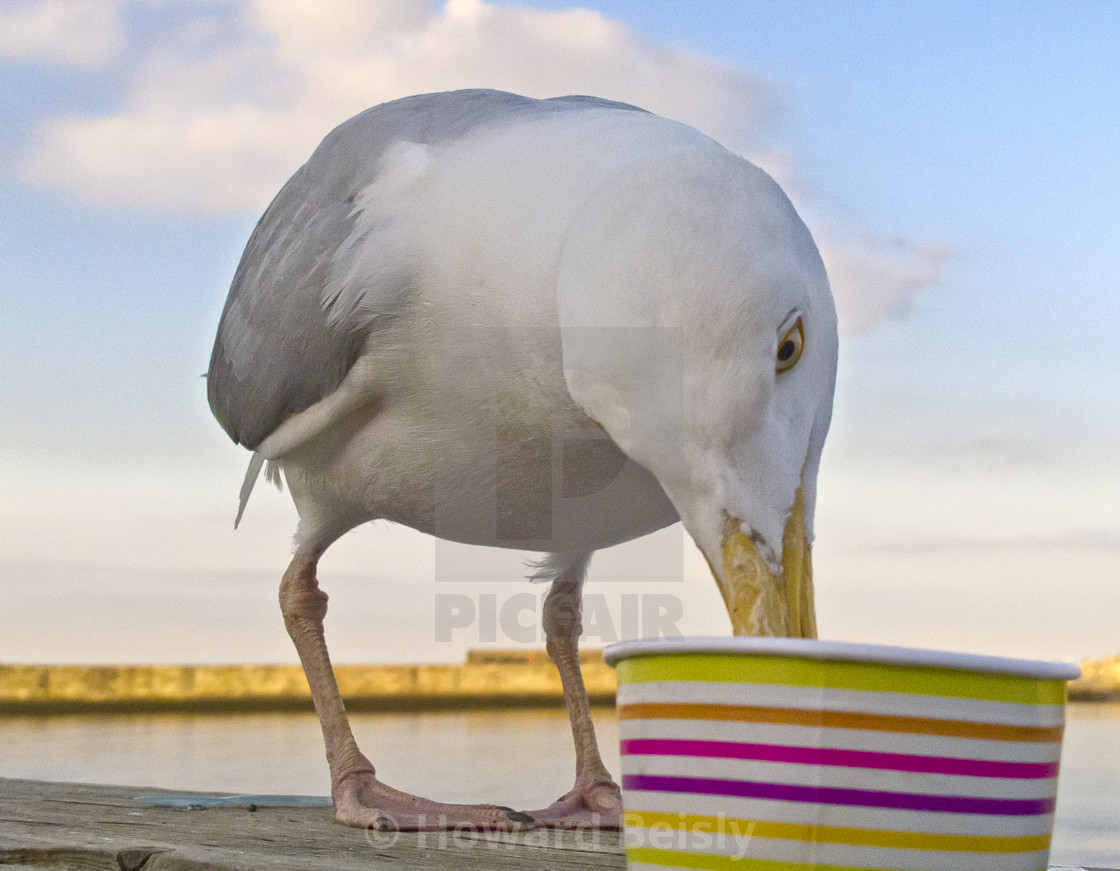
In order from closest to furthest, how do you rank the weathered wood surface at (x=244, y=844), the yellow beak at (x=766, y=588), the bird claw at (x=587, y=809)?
1. the yellow beak at (x=766, y=588)
2. the weathered wood surface at (x=244, y=844)
3. the bird claw at (x=587, y=809)

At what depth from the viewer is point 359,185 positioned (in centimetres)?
274

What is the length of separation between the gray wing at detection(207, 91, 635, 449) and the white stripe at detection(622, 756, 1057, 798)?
1303mm

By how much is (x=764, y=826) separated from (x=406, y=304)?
1.37 metres

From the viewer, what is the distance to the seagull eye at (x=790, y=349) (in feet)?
6.57

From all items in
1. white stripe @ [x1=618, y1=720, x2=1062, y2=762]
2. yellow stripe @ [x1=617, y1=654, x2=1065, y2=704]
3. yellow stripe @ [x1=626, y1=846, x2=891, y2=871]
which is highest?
yellow stripe @ [x1=617, y1=654, x2=1065, y2=704]

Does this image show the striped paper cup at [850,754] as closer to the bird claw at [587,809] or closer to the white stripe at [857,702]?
the white stripe at [857,702]

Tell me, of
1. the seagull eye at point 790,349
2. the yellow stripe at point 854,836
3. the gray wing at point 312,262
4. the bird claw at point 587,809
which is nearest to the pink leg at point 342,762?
the bird claw at point 587,809

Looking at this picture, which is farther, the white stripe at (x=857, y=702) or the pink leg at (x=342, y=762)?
the pink leg at (x=342, y=762)

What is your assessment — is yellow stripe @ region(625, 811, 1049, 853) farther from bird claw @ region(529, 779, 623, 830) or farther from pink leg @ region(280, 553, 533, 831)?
bird claw @ region(529, 779, 623, 830)

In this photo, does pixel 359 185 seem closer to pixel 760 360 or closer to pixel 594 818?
pixel 760 360

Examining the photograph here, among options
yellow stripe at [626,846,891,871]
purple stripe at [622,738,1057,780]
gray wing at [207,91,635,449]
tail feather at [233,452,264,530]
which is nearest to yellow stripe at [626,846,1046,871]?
yellow stripe at [626,846,891,871]

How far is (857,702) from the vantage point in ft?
4.39

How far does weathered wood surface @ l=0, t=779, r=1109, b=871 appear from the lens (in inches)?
83.0

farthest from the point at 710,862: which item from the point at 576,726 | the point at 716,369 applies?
the point at 576,726
